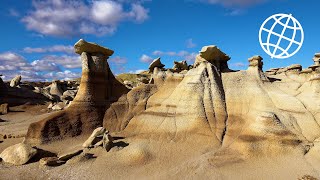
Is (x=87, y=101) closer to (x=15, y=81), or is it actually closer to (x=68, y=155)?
(x=68, y=155)

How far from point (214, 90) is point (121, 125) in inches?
292

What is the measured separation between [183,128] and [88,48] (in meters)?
9.69

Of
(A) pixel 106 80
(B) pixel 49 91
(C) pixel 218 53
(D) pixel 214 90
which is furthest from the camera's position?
(B) pixel 49 91

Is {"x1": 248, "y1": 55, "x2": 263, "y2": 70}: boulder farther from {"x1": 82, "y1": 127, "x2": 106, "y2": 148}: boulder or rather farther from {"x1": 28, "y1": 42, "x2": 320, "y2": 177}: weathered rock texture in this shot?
{"x1": 82, "y1": 127, "x2": 106, "y2": 148}: boulder

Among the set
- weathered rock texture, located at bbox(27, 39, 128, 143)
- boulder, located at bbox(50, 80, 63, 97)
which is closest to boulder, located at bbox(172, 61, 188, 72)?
weathered rock texture, located at bbox(27, 39, 128, 143)

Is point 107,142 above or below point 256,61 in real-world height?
below

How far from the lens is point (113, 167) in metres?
16.4

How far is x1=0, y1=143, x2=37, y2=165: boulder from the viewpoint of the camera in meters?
17.5

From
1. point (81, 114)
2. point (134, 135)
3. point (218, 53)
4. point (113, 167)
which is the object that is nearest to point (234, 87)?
point (218, 53)

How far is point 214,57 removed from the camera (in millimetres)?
20938

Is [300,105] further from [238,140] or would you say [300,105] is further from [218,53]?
[218,53]

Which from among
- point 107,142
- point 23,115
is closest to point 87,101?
point 107,142

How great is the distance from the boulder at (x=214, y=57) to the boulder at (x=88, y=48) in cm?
727

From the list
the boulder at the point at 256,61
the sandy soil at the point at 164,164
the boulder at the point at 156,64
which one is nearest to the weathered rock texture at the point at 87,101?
the sandy soil at the point at 164,164
